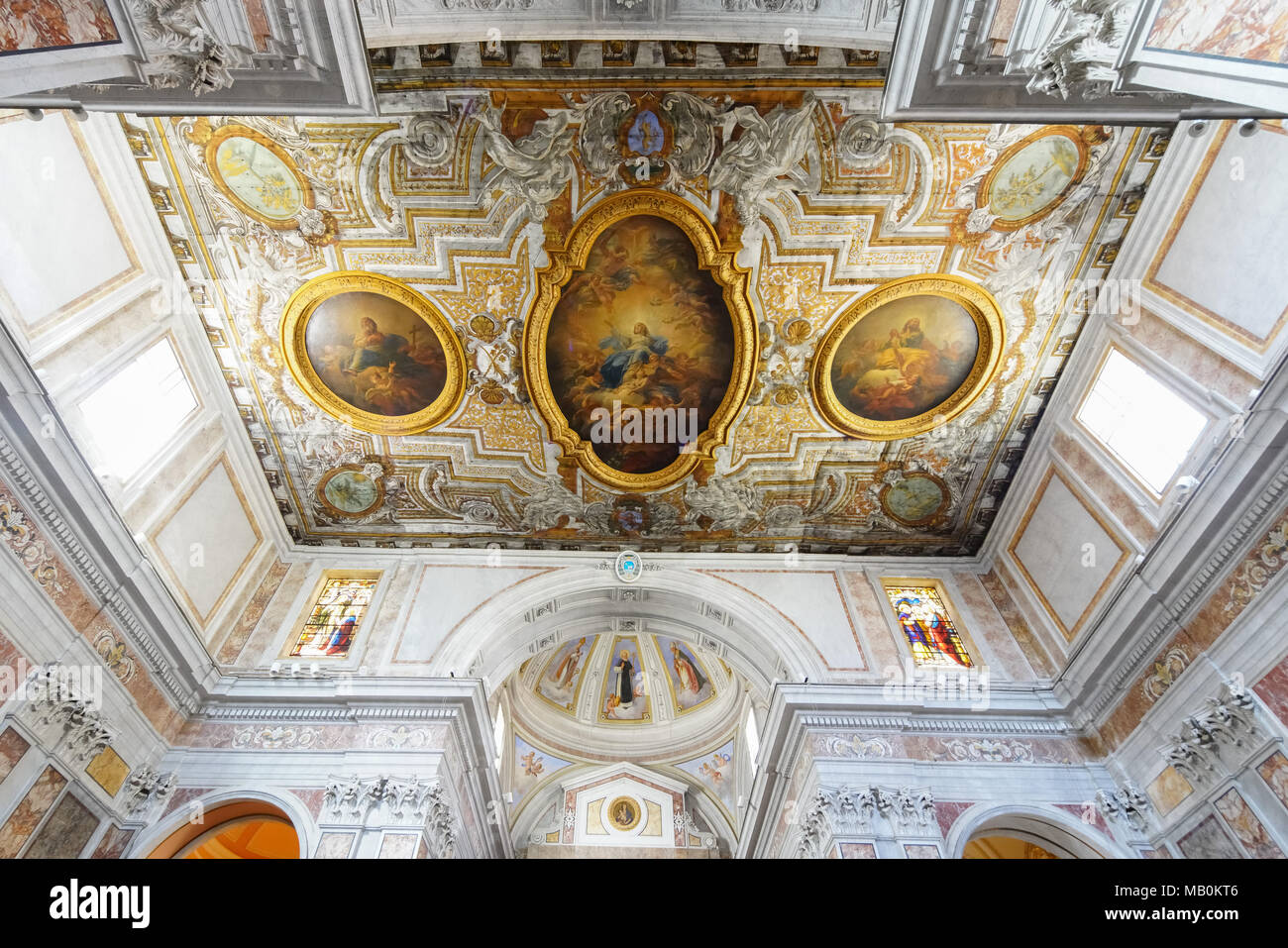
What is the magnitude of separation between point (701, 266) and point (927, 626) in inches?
309

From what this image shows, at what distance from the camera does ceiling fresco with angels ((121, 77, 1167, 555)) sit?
29.0 ft

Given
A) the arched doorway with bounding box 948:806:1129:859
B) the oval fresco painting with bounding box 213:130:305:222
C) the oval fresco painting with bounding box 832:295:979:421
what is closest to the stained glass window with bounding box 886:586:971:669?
the arched doorway with bounding box 948:806:1129:859

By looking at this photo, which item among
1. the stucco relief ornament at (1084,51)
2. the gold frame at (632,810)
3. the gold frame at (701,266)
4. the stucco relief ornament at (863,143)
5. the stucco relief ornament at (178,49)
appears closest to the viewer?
the stucco relief ornament at (178,49)

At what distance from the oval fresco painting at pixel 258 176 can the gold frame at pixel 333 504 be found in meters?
4.43

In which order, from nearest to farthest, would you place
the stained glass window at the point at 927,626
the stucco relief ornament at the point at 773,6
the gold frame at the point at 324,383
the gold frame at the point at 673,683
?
the stucco relief ornament at the point at 773,6 < the gold frame at the point at 324,383 < the stained glass window at the point at 927,626 < the gold frame at the point at 673,683

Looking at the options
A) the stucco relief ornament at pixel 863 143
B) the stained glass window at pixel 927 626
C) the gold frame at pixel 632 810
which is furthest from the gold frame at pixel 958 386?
the gold frame at pixel 632 810

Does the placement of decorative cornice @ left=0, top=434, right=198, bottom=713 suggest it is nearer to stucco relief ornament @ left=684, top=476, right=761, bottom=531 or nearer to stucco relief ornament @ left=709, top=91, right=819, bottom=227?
stucco relief ornament @ left=684, top=476, right=761, bottom=531

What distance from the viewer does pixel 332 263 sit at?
9898 millimetres

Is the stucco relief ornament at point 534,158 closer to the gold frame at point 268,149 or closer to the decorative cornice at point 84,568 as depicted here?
the gold frame at point 268,149

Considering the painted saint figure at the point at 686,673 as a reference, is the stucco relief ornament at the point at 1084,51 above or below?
below

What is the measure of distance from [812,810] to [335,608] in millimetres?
8973

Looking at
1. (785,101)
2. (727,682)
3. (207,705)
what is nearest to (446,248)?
(785,101)

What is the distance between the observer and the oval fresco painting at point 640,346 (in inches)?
393

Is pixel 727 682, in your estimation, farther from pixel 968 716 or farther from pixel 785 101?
pixel 785 101
